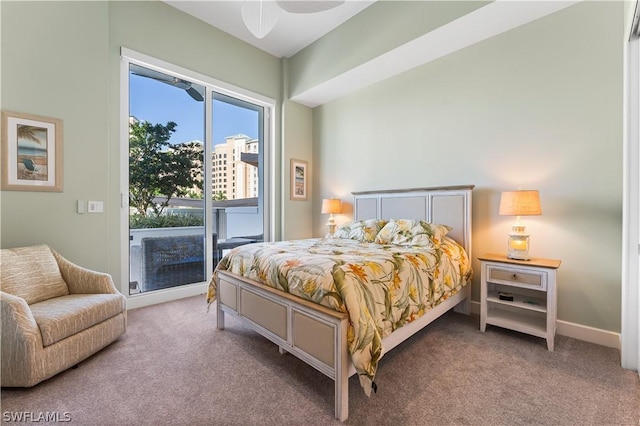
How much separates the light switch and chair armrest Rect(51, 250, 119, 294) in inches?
25.0

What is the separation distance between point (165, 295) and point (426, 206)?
A: 135 inches

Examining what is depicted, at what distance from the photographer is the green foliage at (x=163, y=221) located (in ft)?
11.0

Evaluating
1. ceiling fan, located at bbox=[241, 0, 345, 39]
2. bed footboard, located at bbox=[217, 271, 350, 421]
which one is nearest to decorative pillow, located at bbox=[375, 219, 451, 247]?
bed footboard, located at bbox=[217, 271, 350, 421]

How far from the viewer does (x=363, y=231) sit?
3297mm

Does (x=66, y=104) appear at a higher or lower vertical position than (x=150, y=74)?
lower

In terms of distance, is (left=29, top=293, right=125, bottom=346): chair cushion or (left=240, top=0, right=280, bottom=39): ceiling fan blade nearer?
(left=29, top=293, right=125, bottom=346): chair cushion

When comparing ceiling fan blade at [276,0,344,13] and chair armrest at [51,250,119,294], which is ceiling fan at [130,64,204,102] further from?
chair armrest at [51,250,119,294]

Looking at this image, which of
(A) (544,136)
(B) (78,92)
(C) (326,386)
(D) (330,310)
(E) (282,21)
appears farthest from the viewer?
(E) (282,21)

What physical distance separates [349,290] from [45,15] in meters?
3.70

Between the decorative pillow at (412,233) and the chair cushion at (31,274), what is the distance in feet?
9.75

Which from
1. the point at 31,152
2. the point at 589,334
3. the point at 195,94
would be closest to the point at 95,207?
the point at 31,152

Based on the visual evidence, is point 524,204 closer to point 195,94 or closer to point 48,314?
point 48,314

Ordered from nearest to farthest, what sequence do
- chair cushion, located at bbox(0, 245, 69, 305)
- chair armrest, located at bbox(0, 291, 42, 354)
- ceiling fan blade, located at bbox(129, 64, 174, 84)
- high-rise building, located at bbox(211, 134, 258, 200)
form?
chair armrest, located at bbox(0, 291, 42, 354) → chair cushion, located at bbox(0, 245, 69, 305) → ceiling fan blade, located at bbox(129, 64, 174, 84) → high-rise building, located at bbox(211, 134, 258, 200)

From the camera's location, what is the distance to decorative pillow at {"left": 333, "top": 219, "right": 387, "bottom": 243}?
10.6 ft
